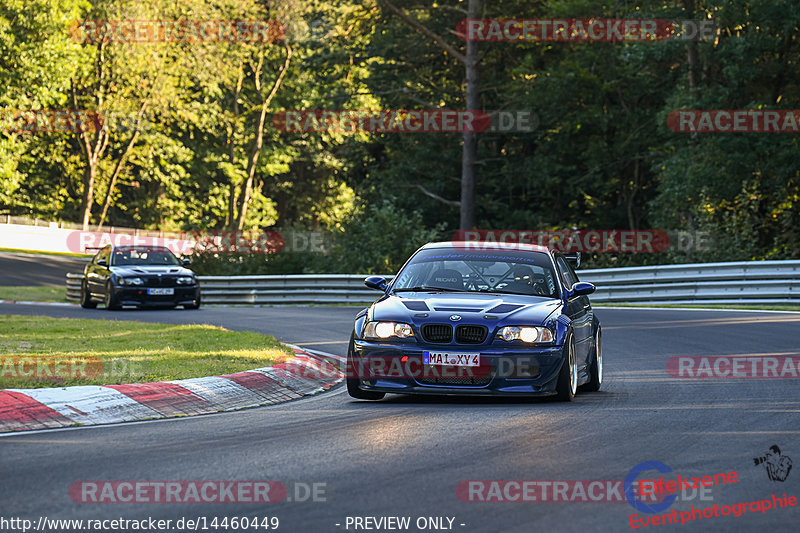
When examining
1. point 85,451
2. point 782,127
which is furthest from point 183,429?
point 782,127

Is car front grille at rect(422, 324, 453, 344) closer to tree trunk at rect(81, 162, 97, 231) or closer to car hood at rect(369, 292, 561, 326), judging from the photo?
car hood at rect(369, 292, 561, 326)

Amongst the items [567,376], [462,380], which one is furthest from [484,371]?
[567,376]

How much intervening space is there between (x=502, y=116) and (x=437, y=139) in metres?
3.57

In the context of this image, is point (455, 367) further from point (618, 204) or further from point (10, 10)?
point (10, 10)

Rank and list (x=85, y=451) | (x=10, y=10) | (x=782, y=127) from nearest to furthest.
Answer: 1. (x=85, y=451)
2. (x=782, y=127)
3. (x=10, y=10)

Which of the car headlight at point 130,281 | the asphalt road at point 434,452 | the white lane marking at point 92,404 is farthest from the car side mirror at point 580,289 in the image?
the car headlight at point 130,281

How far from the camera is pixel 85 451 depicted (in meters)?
7.29

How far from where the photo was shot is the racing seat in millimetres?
11133

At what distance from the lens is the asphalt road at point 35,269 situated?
44062 mm

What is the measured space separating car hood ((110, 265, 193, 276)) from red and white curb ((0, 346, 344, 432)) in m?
15.8

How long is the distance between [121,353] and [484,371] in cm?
507

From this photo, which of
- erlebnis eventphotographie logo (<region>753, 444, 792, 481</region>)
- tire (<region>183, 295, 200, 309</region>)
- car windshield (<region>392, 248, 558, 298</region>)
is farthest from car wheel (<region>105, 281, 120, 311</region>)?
erlebnis eventphotographie logo (<region>753, 444, 792, 481</region>)

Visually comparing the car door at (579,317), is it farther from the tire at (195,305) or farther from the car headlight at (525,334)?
the tire at (195,305)

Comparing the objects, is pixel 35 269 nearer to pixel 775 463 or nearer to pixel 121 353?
pixel 121 353
